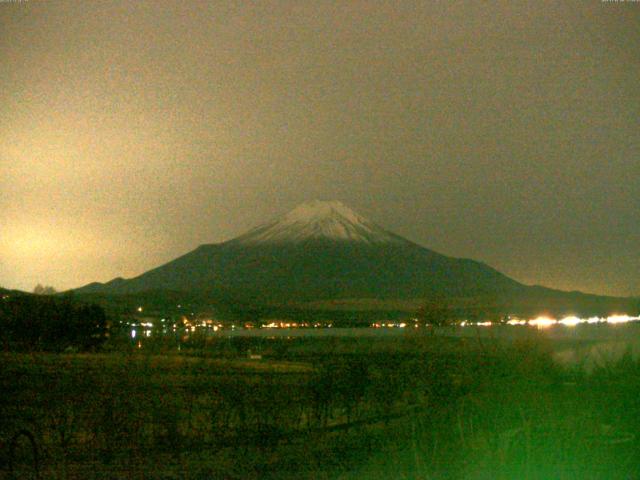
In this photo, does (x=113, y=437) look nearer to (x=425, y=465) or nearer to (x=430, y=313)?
(x=425, y=465)

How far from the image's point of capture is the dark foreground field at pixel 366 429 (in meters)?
11.8

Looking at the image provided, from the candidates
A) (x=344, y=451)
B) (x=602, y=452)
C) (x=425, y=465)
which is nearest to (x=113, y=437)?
(x=344, y=451)

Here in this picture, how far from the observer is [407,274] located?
156375mm

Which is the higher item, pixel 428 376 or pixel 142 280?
pixel 142 280

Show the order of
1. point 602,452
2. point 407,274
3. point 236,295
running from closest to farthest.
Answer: point 602,452 → point 236,295 → point 407,274

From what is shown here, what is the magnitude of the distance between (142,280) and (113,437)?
162 m

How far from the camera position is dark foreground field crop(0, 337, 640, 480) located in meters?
11.8

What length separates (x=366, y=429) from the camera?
16969 millimetres

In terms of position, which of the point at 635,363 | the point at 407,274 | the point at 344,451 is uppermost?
the point at 407,274

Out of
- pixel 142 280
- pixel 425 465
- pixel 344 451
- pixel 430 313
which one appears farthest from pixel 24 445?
pixel 142 280

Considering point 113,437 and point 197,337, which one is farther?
point 197,337

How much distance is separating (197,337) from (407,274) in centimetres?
11064

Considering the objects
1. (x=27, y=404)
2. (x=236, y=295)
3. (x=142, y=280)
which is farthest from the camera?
(x=142, y=280)

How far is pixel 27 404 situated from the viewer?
2184 cm
